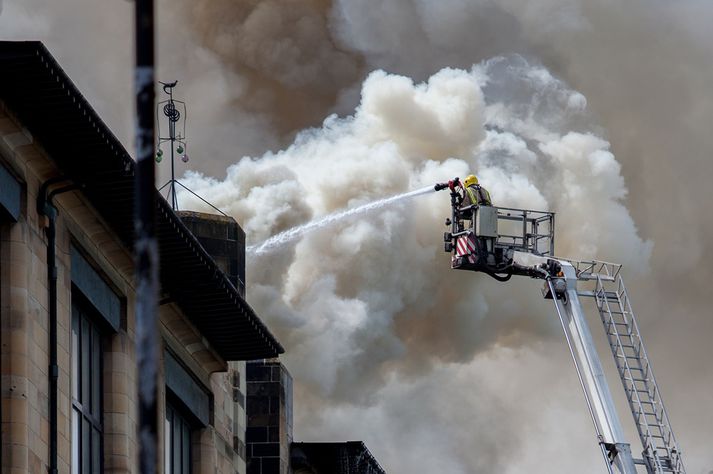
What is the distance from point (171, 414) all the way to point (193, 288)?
2.51 m

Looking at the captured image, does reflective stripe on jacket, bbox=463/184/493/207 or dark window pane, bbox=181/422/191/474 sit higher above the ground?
reflective stripe on jacket, bbox=463/184/493/207

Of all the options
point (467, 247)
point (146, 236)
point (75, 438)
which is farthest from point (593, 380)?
point (146, 236)

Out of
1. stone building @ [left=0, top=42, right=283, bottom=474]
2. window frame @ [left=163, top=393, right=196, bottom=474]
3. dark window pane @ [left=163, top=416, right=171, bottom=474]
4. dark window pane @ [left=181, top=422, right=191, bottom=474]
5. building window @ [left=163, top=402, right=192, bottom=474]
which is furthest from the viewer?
dark window pane @ [left=181, top=422, right=191, bottom=474]

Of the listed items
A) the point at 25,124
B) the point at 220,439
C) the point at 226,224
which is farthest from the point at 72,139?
the point at 226,224

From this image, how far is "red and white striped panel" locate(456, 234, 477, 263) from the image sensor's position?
4422cm

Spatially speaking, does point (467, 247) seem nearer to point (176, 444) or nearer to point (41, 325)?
point (176, 444)

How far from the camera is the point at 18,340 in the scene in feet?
89.8

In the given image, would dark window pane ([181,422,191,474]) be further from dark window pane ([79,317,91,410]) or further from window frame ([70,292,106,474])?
dark window pane ([79,317,91,410])

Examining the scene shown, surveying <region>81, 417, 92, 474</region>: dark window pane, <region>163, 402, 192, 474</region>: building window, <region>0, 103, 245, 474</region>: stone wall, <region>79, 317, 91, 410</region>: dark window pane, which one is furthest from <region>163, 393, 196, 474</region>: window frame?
<region>81, 417, 92, 474</region>: dark window pane

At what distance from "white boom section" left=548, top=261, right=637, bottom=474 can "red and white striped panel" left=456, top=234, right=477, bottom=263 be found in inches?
77.6

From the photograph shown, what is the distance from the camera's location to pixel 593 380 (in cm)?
4344

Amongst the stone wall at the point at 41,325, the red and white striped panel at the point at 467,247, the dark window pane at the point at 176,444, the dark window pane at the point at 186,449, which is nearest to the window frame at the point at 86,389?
the stone wall at the point at 41,325

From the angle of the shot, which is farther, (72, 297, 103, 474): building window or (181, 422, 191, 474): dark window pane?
(181, 422, 191, 474): dark window pane

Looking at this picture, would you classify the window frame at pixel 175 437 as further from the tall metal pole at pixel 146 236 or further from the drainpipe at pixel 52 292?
the tall metal pole at pixel 146 236
